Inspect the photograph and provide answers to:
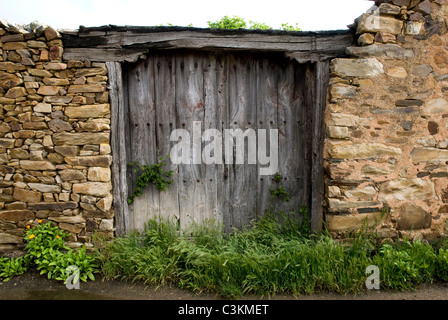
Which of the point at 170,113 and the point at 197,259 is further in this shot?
the point at 170,113

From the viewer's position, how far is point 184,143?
12.6ft

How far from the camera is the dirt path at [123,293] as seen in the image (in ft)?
10.0

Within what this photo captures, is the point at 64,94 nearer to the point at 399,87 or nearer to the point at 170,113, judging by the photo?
the point at 170,113

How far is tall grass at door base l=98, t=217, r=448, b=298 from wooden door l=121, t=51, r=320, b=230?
40cm

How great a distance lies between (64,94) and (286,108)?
7.85 feet

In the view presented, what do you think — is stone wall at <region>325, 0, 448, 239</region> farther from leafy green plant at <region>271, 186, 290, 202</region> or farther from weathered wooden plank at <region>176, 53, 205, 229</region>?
weathered wooden plank at <region>176, 53, 205, 229</region>

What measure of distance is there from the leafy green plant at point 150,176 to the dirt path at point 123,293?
960 mm

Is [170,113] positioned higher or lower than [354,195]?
higher

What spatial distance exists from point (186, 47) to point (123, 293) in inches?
99.4

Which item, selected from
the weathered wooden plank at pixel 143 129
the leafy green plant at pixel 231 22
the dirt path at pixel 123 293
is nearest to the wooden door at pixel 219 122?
the weathered wooden plank at pixel 143 129

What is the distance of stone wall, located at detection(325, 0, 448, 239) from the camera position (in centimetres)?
346

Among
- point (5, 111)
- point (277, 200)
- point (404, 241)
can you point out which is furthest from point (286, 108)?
point (5, 111)

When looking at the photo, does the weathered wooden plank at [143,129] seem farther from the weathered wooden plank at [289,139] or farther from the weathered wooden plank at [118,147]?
the weathered wooden plank at [289,139]

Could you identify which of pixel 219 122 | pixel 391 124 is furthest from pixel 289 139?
pixel 391 124
